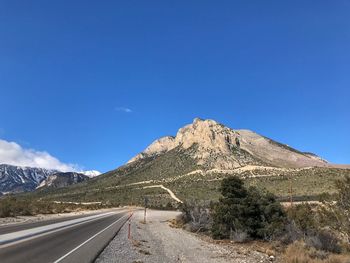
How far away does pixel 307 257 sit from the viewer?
15766mm

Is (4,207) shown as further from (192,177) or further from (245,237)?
(192,177)

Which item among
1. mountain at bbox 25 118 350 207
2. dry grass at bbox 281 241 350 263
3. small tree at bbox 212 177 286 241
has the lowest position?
dry grass at bbox 281 241 350 263

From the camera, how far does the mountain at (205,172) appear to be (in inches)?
3783

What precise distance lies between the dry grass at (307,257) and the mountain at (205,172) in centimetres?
5886

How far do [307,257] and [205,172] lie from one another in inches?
4367

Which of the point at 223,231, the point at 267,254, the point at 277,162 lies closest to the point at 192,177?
the point at 277,162

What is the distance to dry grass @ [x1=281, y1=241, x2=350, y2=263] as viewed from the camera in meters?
15.2

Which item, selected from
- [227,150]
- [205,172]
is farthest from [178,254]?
[227,150]

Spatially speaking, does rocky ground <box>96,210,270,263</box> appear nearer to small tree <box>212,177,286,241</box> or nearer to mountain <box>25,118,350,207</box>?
small tree <box>212,177,286,241</box>

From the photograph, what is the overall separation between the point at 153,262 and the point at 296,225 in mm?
9918

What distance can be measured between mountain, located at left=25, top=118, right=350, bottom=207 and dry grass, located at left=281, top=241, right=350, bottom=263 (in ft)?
193

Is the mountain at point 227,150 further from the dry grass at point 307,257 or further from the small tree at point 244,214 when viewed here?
the dry grass at point 307,257

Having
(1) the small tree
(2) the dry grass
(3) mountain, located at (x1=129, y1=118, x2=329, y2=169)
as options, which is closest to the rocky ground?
(2) the dry grass

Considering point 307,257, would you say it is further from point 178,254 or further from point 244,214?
point 244,214
